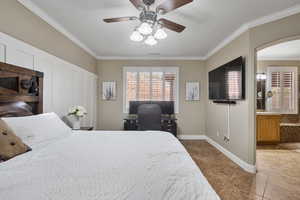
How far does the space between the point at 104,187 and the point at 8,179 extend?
56 centimetres

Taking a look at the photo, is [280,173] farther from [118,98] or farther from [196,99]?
[118,98]

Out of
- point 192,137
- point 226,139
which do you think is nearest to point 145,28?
point 226,139

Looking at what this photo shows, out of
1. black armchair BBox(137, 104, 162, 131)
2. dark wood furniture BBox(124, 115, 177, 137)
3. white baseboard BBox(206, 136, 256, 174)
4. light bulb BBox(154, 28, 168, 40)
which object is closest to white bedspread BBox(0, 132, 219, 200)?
light bulb BBox(154, 28, 168, 40)

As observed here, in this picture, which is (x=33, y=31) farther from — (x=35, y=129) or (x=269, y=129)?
(x=269, y=129)

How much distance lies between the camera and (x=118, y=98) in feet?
16.3

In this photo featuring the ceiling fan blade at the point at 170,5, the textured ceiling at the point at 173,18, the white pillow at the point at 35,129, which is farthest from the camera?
the textured ceiling at the point at 173,18

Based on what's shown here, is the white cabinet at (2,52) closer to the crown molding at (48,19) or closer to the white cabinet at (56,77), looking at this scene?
the white cabinet at (56,77)

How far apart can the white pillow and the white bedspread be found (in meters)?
0.29

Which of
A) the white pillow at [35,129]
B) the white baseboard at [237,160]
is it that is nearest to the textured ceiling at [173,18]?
the white pillow at [35,129]

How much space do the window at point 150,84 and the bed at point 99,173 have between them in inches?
132

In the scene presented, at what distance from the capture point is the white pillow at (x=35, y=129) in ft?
5.02

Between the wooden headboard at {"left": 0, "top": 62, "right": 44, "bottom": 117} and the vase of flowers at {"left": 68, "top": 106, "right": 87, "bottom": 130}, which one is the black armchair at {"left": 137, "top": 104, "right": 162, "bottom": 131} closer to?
the vase of flowers at {"left": 68, "top": 106, "right": 87, "bottom": 130}

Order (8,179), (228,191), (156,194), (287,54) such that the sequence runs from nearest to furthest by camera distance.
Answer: (156,194) → (8,179) → (228,191) → (287,54)

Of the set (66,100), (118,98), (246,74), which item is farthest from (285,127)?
(66,100)
